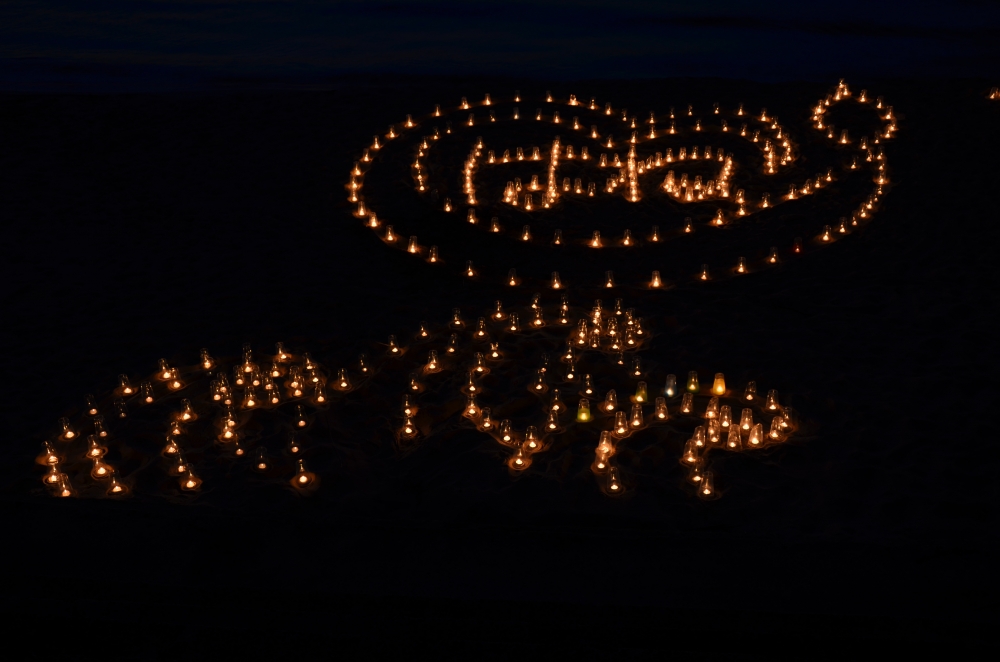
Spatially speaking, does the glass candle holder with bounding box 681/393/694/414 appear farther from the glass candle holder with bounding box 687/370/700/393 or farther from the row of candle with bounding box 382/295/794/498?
the glass candle holder with bounding box 687/370/700/393

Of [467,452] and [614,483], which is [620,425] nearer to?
[614,483]

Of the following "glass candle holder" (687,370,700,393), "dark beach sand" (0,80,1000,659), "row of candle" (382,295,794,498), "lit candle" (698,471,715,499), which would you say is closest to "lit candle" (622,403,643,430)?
"row of candle" (382,295,794,498)

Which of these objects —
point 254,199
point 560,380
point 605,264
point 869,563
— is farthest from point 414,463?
point 254,199

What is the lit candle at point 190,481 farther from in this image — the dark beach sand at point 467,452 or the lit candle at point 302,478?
the lit candle at point 302,478

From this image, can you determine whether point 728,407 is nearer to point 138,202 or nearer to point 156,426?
point 156,426

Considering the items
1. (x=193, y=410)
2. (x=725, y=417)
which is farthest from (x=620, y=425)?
(x=193, y=410)

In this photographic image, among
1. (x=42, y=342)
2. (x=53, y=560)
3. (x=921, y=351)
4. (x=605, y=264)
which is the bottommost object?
(x=53, y=560)
